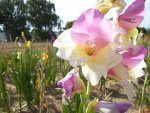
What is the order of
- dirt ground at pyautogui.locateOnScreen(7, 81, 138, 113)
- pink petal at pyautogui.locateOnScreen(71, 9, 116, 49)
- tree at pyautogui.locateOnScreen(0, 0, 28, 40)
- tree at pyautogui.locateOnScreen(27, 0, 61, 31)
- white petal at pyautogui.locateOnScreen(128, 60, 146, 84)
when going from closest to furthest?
pink petal at pyautogui.locateOnScreen(71, 9, 116, 49) < white petal at pyautogui.locateOnScreen(128, 60, 146, 84) < dirt ground at pyautogui.locateOnScreen(7, 81, 138, 113) < tree at pyautogui.locateOnScreen(0, 0, 28, 40) < tree at pyautogui.locateOnScreen(27, 0, 61, 31)

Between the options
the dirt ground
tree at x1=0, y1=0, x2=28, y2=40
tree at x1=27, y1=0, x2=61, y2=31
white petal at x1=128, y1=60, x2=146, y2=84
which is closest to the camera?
white petal at x1=128, y1=60, x2=146, y2=84

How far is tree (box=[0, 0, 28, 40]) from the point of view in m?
52.4

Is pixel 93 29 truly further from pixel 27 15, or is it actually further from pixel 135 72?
pixel 27 15

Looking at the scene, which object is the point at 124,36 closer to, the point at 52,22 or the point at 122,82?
the point at 122,82

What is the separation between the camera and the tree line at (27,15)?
2109 inches

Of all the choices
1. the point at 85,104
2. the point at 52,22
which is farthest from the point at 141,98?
the point at 52,22

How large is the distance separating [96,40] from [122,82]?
0.17 metres

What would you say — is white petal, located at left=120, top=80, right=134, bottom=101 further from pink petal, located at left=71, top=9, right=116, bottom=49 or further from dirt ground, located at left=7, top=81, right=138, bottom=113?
dirt ground, located at left=7, top=81, right=138, bottom=113

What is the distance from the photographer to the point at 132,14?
1022 millimetres

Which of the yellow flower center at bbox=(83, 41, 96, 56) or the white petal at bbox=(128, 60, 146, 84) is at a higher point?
the yellow flower center at bbox=(83, 41, 96, 56)

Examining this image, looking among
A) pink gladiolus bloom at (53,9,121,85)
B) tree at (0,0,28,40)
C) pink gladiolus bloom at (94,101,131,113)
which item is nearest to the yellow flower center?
pink gladiolus bloom at (53,9,121,85)

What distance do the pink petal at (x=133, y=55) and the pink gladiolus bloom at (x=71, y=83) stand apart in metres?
0.17

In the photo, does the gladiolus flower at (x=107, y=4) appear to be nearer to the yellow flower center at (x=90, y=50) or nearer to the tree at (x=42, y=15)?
the yellow flower center at (x=90, y=50)

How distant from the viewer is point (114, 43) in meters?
0.99
